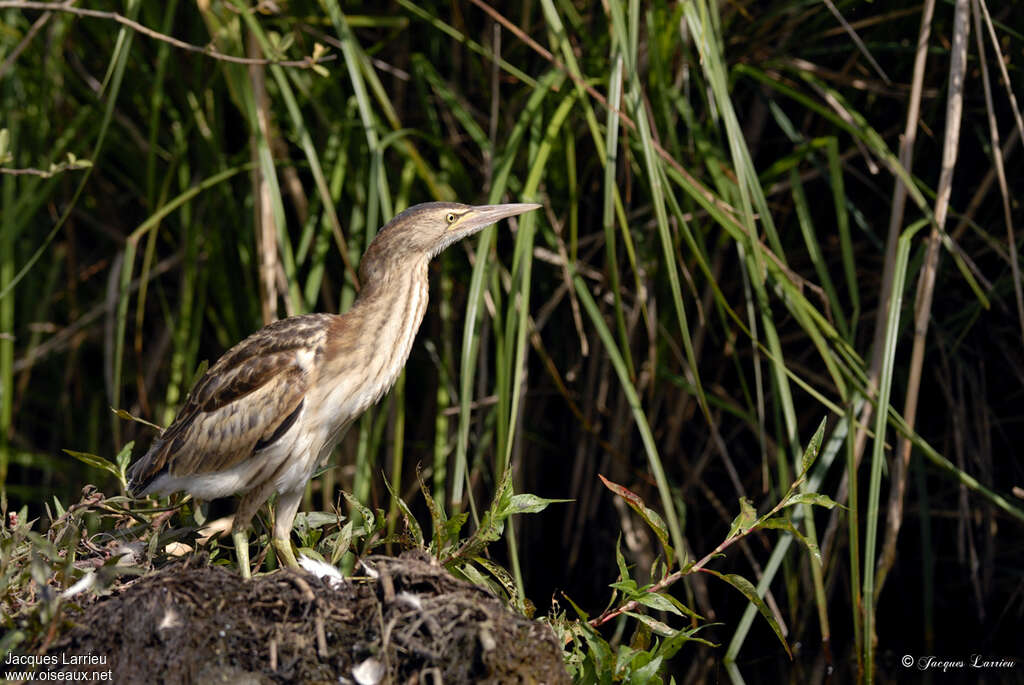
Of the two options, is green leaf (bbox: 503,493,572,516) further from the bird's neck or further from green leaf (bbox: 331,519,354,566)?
the bird's neck

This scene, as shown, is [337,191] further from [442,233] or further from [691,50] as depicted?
[691,50]

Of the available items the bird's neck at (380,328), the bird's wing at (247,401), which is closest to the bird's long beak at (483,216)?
the bird's neck at (380,328)

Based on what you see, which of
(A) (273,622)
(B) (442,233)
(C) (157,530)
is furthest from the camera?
(B) (442,233)

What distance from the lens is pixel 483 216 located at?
2.66 m

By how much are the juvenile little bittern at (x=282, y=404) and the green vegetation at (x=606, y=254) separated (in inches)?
16.0

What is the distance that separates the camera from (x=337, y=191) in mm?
3086

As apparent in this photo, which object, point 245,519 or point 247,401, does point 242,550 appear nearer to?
point 245,519

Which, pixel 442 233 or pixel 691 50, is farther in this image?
pixel 691 50

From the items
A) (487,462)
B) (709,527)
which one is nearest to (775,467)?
(709,527)

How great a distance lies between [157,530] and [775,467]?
1.95 meters

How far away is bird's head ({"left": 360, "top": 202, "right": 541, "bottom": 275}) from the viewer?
8.61 feet

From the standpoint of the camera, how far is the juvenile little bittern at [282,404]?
2.48 m

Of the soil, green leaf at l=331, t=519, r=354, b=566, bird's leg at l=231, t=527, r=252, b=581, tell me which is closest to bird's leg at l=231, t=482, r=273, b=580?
bird's leg at l=231, t=527, r=252, b=581

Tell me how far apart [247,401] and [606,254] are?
3.96ft
